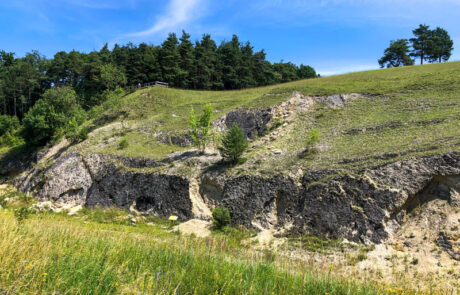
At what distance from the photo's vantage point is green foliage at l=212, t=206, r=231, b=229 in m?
20.4

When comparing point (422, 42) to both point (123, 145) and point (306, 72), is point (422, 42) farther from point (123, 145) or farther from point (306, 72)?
point (123, 145)

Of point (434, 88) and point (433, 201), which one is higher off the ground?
point (434, 88)

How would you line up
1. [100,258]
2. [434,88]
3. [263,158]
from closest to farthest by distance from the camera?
1. [100,258]
2. [263,158]
3. [434,88]

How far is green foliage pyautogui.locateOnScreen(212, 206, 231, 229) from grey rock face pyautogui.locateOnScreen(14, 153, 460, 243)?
0.64 meters

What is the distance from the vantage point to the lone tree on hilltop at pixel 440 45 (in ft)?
214

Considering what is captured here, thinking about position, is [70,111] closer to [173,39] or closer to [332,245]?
[173,39]

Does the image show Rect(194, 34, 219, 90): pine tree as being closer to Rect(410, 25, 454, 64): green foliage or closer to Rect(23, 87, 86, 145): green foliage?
Rect(23, 87, 86, 145): green foliage

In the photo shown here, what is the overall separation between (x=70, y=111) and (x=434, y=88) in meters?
56.3

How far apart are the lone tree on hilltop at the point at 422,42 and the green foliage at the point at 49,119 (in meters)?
81.5

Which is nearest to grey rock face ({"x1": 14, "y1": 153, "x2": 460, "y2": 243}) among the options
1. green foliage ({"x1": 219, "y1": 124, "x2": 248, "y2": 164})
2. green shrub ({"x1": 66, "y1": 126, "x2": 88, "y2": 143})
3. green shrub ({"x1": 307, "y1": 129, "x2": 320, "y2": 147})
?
green foliage ({"x1": 219, "y1": 124, "x2": 248, "y2": 164})

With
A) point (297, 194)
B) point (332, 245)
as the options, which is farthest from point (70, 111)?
point (332, 245)

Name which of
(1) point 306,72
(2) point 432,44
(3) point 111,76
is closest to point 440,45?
(2) point 432,44

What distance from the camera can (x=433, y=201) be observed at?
15.1 meters

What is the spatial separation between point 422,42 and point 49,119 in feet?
283
